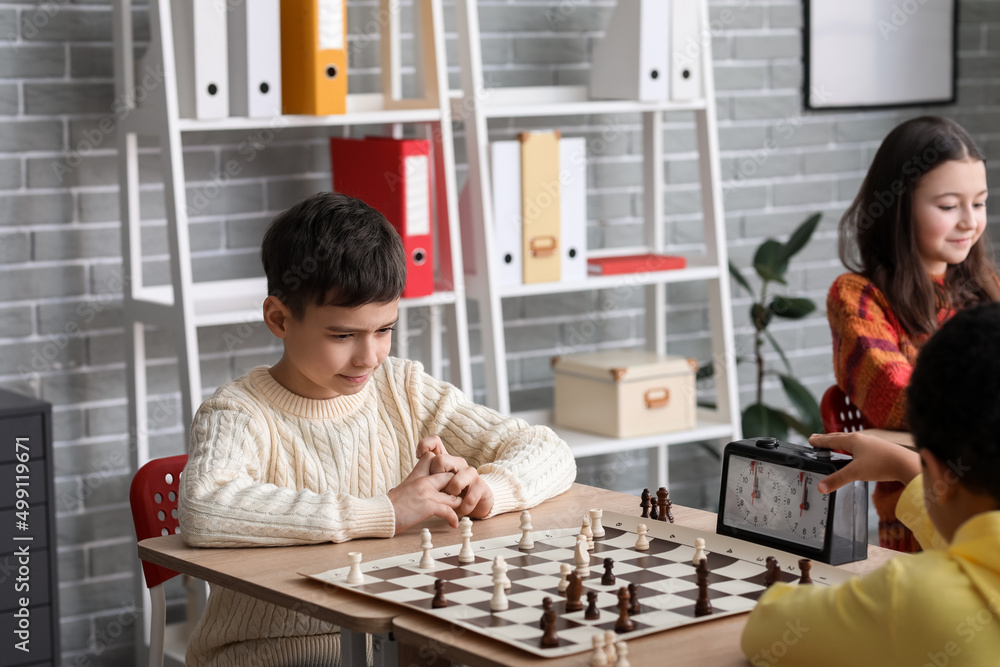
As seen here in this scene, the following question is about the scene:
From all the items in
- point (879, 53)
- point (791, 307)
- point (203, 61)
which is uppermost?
point (879, 53)

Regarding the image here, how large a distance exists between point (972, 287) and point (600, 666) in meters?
1.94

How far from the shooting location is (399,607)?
51.9 inches

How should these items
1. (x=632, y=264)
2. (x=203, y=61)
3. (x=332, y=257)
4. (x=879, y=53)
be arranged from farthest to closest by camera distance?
(x=879, y=53), (x=632, y=264), (x=203, y=61), (x=332, y=257)

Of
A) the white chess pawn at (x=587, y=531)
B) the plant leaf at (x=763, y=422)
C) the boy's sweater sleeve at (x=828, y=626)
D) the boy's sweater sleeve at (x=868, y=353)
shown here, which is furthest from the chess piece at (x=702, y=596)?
the plant leaf at (x=763, y=422)

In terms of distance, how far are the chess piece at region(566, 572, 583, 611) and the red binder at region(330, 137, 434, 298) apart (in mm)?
1595

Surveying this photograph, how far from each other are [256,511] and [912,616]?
0.85m

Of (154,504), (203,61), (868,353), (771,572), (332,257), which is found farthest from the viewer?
(203,61)

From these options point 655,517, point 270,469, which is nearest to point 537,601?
point 655,517

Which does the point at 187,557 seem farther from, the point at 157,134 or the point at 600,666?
the point at 157,134

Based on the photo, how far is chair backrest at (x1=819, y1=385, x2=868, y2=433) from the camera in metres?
2.57

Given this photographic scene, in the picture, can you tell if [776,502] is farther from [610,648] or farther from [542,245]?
[542,245]

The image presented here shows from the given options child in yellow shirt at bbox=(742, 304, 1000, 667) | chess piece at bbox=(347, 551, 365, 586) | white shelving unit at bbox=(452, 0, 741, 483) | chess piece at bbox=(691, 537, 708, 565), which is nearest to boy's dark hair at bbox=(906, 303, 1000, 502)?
child in yellow shirt at bbox=(742, 304, 1000, 667)

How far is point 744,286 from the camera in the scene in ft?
12.4

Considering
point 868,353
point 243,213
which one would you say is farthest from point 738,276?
point 243,213
